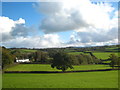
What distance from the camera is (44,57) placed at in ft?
259

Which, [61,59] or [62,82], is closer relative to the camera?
[62,82]

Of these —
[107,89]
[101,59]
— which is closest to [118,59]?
[101,59]

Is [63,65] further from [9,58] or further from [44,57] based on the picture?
[44,57]

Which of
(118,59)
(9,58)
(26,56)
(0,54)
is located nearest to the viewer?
(0,54)

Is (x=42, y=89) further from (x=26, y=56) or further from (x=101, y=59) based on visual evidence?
(x=26, y=56)

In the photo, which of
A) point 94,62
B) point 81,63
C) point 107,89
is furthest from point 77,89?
point 94,62

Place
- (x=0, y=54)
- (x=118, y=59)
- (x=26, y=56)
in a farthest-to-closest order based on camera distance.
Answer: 1. (x=26, y=56)
2. (x=118, y=59)
3. (x=0, y=54)

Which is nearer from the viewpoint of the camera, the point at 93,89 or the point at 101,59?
the point at 93,89

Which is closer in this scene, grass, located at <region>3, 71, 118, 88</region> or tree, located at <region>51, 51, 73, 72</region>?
grass, located at <region>3, 71, 118, 88</region>

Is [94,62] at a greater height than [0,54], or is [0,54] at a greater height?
[0,54]

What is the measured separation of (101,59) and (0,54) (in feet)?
172

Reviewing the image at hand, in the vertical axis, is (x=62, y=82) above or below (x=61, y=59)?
below

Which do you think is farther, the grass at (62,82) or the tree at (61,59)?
the tree at (61,59)

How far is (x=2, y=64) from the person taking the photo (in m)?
44.4
